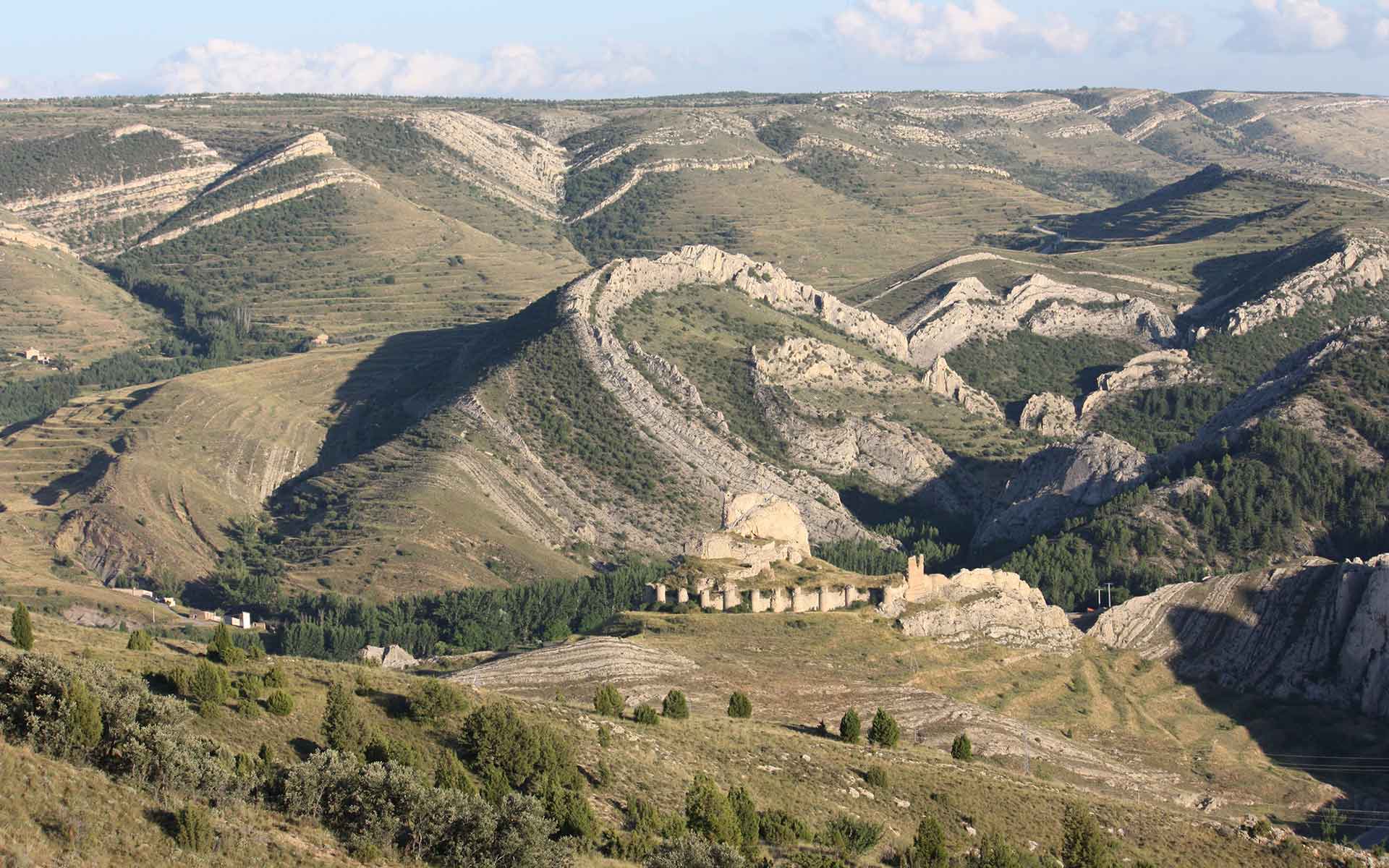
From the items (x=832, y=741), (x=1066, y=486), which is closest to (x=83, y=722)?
(x=832, y=741)

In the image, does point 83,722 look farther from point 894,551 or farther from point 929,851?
point 894,551

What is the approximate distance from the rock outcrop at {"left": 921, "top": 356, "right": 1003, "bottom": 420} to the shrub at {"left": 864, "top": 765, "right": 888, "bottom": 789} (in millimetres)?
108646

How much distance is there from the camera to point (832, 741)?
73688mm

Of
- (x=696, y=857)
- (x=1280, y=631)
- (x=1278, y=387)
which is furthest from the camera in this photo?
(x=1278, y=387)

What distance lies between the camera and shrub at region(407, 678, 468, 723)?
6031 cm

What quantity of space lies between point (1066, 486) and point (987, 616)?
39.6 metres

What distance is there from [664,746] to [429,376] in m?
107

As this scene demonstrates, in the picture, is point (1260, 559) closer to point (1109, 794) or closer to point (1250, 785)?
point (1250, 785)

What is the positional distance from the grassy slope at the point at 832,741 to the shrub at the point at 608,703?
1.35 m

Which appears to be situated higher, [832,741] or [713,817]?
[713,817]

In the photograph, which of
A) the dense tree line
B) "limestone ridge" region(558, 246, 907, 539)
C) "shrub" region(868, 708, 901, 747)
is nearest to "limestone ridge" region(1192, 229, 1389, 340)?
"limestone ridge" region(558, 246, 907, 539)

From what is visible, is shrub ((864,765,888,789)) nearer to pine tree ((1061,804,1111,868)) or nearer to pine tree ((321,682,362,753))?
pine tree ((1061,804,1111,868))

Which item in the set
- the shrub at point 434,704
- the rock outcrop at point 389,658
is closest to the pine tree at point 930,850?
the shrub at point 434,704

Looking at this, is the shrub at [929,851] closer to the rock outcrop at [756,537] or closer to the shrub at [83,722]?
the shrub at [83,722]
